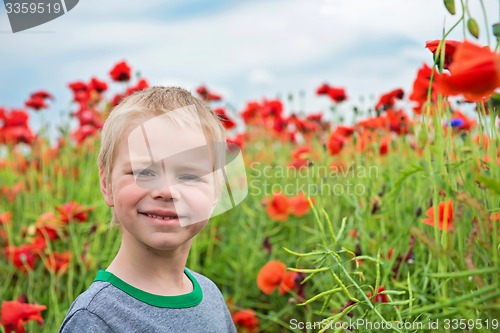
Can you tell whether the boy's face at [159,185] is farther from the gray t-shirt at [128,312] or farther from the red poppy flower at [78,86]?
the red poppy flower at [78,86]

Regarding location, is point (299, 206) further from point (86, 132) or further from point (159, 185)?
point (159, 185)

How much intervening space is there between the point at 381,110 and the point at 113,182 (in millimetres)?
1001

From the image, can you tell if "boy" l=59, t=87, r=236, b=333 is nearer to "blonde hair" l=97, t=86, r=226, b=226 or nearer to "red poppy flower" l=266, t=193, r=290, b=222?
"blonde hair" l=97, t=86, r=226, b=226

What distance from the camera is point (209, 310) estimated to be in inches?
40.5

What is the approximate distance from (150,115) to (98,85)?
5.29 ft

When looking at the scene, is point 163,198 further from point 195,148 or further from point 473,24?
point 473,24

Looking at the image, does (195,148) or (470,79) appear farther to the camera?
(195,148)

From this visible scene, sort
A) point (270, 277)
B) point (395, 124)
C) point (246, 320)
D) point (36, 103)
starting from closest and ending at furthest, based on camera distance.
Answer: point (270, 277)
point (246, 320)
point (395, 124)
point (36, 103)

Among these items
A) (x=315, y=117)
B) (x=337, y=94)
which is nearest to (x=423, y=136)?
(x=337, y=94)

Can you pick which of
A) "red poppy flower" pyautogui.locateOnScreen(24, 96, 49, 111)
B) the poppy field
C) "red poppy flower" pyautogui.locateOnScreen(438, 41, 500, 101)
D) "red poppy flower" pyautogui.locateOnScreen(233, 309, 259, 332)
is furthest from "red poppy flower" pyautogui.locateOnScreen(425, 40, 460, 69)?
"red poppy flower" pyautogui.locateOnScreen(24, 96, 49, 111)

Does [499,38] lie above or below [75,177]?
above

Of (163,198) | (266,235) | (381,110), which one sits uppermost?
(163,198)

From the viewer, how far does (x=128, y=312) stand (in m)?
0.90

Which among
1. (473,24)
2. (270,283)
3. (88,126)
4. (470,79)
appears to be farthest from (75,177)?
(470,79)
